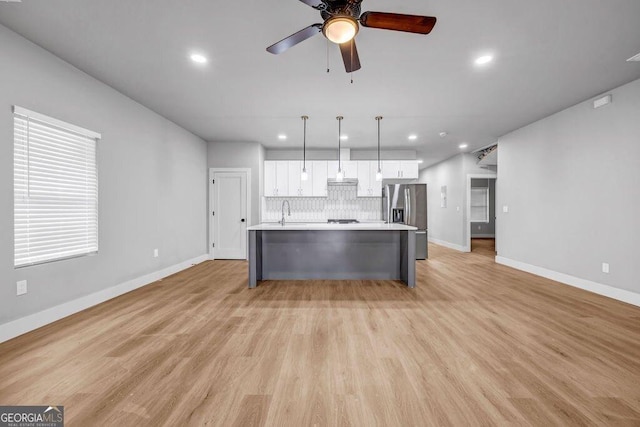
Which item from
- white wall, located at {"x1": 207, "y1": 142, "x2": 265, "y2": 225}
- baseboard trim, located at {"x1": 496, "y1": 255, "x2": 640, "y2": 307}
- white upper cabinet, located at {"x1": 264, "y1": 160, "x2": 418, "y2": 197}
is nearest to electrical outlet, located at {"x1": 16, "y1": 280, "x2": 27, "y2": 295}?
white wall, located at {"x1": 207, "y1": 142, "x2": 265, "y2": 225}

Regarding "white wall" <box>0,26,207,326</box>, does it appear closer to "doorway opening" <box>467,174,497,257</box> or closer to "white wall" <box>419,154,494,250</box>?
"white wall" <box>419,154,494,250</box>


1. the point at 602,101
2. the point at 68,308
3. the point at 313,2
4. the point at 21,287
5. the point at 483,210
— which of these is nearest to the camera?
the point at 313,2

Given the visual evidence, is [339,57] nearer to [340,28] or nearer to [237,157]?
[340,28]

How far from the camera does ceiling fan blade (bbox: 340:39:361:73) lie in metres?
2.13

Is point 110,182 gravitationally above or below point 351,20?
below

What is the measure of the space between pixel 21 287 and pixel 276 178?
→ 15.9ft

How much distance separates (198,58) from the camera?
296cm

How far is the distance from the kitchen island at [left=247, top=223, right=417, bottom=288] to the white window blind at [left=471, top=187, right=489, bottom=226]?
330 inches

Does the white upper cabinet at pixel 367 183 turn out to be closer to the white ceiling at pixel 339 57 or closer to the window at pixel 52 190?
the white ceiling at pixel 339 57

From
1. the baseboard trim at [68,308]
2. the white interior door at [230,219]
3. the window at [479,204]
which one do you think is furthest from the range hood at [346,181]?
the window at [479,204]

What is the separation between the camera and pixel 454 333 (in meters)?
2.60

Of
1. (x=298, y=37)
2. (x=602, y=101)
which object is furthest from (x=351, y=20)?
(x=602, y=101)

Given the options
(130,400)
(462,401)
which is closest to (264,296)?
(130,400)

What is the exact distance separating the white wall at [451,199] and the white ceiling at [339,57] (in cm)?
295
